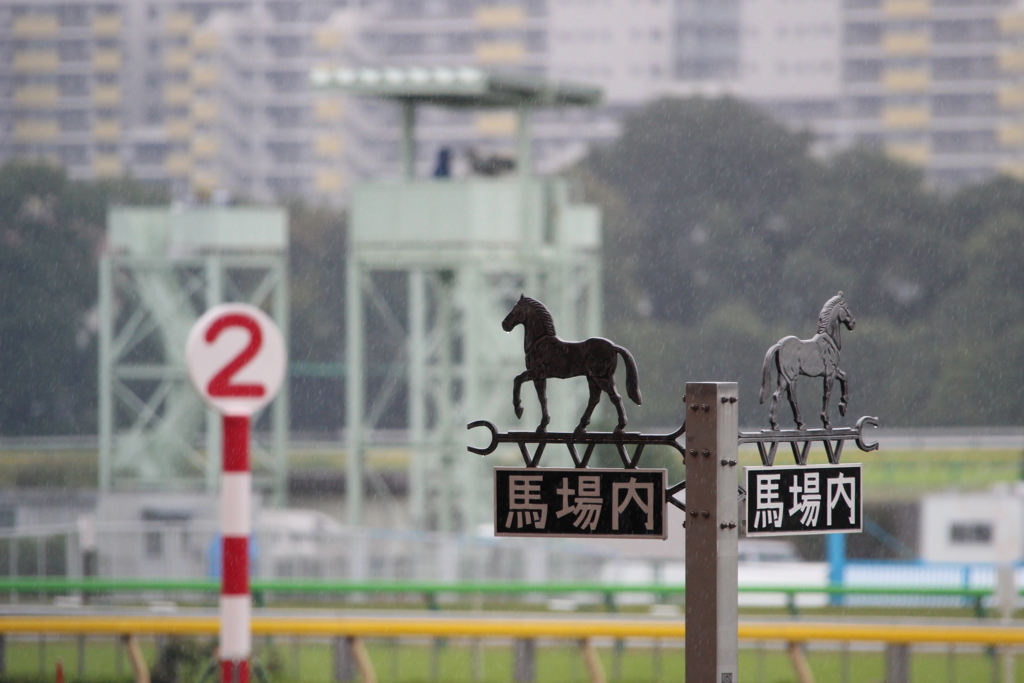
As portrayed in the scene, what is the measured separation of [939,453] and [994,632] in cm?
3952

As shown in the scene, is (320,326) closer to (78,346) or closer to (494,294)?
(78,346)

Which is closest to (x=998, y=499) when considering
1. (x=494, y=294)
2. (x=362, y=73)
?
(x=494, y=294)

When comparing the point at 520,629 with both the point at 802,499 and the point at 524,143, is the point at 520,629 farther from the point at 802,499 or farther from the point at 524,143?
the point at 524,143

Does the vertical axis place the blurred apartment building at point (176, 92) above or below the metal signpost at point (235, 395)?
above

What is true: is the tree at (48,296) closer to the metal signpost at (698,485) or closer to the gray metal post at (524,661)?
the gray metal post at (524,661)

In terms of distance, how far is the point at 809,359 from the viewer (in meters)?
5.55

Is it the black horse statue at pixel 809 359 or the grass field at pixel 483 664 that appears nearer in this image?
the black horse statue at pixel 809 359

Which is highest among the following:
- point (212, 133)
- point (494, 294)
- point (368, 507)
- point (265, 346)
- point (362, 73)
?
point (212, 133)

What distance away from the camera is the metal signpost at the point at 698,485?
5.03 m

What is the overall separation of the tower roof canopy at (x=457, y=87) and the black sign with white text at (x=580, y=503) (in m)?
18.9

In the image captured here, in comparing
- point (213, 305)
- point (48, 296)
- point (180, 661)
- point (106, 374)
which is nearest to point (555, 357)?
point (180, 661)

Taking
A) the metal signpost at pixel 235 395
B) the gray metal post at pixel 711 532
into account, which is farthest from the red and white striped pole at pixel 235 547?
the gray metal post at pixel 711 532

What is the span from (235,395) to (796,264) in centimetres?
4700

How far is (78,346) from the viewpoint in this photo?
5428cm
